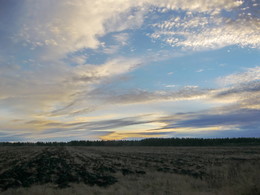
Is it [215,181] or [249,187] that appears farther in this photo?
[215,181]

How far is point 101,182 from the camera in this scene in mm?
15703

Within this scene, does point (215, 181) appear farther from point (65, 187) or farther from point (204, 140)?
point (204, 140)

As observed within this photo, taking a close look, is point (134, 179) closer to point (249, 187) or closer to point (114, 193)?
point (114, 193)

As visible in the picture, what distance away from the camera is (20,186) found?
14.3 meters

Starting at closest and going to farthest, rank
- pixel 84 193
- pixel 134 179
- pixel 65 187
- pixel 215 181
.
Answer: pixel 84 193, pixel 65 187, pixel 215 181, pixel 134 179

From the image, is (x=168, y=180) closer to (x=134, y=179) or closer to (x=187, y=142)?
(x=134, y=179)

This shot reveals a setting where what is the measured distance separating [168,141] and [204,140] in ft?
72.4

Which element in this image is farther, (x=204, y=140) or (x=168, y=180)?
(x=204, y=140)

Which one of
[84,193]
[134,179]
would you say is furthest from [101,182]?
[84,193]

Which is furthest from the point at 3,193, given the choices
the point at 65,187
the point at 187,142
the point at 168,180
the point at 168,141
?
the point at 168,141

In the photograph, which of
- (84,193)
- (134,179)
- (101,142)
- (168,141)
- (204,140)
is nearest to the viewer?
(84,193)

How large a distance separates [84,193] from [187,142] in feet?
424

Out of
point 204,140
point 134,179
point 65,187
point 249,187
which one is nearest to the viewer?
point 249,187

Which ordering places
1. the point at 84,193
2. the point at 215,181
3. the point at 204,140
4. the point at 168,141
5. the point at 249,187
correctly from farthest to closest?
the point at 168,141 → the point at 204,140 → the point at 215,181 → the point at 84,193 → the point at 249,187
